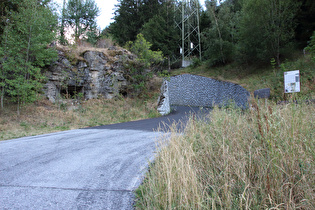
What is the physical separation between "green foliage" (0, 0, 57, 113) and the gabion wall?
45.0 ft

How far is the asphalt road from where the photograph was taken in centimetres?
250

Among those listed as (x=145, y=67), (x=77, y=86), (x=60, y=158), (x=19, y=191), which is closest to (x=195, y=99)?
(x=145, y=67)

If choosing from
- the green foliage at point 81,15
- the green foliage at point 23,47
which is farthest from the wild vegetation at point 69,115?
the green foliage at point 81,15

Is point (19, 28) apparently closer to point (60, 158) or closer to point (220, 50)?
point (60, 158)

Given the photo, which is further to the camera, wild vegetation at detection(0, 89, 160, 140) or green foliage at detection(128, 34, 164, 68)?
green foliage at detection(128, 34, 164, 68)

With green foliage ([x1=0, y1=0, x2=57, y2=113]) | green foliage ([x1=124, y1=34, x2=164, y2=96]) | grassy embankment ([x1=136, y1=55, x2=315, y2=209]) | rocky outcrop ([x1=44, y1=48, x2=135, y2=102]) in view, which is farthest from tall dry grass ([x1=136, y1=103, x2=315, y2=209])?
green foliage ([x1=124, y1=34, x2=164, y2=96])

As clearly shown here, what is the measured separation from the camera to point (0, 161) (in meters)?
4.25

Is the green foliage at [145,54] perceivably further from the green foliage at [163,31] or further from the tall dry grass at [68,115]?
the green foliage at [163,31]

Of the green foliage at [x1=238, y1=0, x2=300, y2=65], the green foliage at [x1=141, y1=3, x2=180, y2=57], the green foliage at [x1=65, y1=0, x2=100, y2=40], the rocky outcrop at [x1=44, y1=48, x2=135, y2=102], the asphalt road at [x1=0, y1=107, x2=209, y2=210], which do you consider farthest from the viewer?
the green foliage at [x1=141, y1=3, x2=180, y2=57]

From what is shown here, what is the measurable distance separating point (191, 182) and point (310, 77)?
14612 millimetres

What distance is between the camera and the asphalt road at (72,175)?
2.50 meters

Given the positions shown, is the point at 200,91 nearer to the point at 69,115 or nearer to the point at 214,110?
the point at 69,115

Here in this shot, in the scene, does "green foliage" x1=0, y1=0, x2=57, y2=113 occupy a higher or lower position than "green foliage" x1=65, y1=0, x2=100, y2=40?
lower

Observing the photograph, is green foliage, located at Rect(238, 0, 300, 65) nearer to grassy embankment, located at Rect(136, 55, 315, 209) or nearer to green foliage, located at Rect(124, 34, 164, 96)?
green foliage, located at Rect(124, 34, 164, 96)
